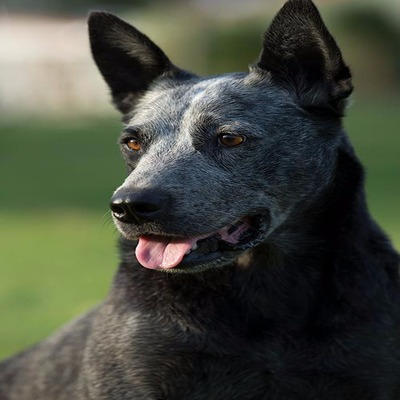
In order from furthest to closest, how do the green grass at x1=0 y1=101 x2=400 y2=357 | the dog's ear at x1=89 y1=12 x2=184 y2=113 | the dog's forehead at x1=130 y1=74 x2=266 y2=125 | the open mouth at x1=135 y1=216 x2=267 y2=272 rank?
the green grass at x1=0 y1=101 x2=400 y2=357 → the dog's ear at x1=89 y1=12 x2=184 y2=113 → the dog's forehead at x1=130 y1=74 x2=266 y2=125 → the open mouth at x1=135 y1=216 x2=267 y2=272

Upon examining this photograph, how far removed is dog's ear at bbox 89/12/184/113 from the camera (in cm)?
623

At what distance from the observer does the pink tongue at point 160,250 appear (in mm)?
5410

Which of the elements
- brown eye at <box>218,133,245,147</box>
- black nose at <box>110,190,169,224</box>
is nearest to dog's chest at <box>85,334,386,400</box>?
black nose at <box>110,190,169,224</box>

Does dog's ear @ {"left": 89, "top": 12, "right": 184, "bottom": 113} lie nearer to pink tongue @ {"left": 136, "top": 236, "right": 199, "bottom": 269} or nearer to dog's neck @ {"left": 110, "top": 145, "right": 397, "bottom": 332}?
dog's neck @ {"left": 110, "top": 145, "right": 397, "bottom": 332}

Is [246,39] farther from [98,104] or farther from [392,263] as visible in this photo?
[392,263]

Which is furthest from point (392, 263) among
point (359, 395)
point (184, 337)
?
point (184, 337)

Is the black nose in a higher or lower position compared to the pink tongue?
higher

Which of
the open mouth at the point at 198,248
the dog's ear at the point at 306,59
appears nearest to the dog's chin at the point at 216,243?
the open mouth at the point at 198,248

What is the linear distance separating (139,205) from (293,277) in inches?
39.6

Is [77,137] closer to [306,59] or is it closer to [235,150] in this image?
[306,59]

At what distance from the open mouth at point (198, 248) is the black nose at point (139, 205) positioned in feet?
0.62

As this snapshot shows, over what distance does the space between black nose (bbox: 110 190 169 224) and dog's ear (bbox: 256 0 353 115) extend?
0.96 m

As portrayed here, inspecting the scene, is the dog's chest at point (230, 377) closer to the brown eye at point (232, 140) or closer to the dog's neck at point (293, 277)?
the dog's neck at point (293, 277)

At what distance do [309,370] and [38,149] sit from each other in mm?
15784
